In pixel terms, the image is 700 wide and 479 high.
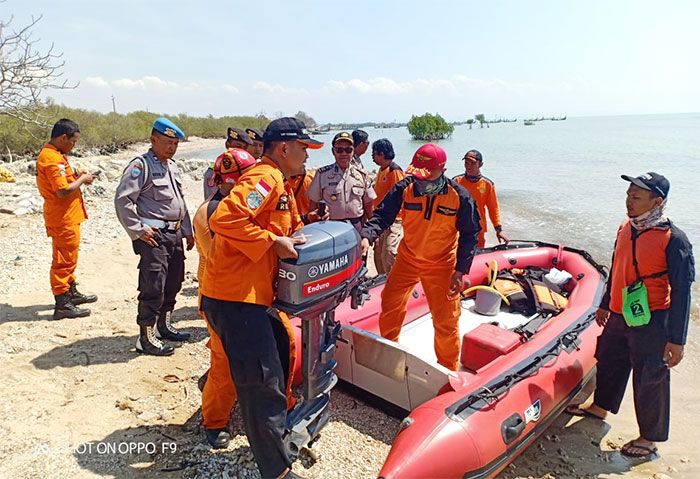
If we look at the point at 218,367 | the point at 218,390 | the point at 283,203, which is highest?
the point at 283,203

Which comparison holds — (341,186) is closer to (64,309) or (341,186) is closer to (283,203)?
(283,203)

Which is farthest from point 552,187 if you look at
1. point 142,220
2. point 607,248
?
point 142,220

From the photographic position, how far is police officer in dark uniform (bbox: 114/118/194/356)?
8.96 feet

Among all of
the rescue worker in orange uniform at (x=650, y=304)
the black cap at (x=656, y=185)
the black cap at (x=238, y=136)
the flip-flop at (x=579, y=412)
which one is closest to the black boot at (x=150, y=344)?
the black cap at (x=238, y=136)

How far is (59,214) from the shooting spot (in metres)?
3.47

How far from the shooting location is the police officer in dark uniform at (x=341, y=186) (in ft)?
12.1

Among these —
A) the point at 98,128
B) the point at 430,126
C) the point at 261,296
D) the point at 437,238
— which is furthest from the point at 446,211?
the point at 430,126

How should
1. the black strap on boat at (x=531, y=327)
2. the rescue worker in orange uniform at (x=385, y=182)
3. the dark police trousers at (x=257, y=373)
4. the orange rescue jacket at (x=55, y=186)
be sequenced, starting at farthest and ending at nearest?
the rescue worker in orange uniform at (x=385, y=182), the orange rescue jacket at (x=55, y=186), the black strap on boat at (x=531, y=327), the dark police trousers at (x=257, y=373)

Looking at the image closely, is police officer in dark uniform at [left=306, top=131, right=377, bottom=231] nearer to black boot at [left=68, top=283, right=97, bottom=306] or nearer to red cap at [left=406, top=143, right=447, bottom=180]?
red cap at [left=406, top=143, right=447, bottom=180]

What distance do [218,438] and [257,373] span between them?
0.61 m

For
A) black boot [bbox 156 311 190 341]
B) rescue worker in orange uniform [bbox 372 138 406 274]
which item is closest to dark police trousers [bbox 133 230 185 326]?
black boot [bbox 156 311 190 341]

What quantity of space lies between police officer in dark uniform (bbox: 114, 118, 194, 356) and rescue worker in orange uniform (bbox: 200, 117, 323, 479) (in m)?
1.20

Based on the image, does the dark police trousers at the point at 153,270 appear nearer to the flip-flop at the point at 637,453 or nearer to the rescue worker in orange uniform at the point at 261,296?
the rescue worker in orange uniform at the point at 261,296

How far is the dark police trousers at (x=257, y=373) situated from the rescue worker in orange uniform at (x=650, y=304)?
6.12 feet
